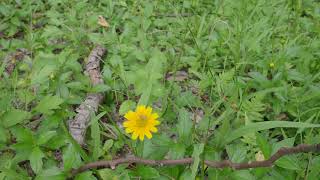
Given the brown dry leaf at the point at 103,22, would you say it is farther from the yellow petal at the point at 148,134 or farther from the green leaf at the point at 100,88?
the yellow petal at the point at 148,134

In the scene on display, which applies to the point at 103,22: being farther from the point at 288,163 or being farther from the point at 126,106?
the point at 288,163

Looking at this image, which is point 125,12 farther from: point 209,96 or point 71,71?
point 209,96

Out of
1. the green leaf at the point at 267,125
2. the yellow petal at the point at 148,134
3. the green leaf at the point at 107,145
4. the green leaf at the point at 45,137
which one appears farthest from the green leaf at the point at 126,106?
the green leaf at the point at 267,125

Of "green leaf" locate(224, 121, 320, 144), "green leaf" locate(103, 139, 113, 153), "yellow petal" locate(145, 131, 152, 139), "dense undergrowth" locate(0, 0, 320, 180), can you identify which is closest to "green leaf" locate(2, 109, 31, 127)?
"dense undergrowth" locate(0, 0, 320, 180)

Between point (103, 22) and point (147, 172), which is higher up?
point (103, 22)

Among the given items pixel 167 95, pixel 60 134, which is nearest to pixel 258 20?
pixel 167 95

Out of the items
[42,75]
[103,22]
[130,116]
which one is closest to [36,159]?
[130,116]
